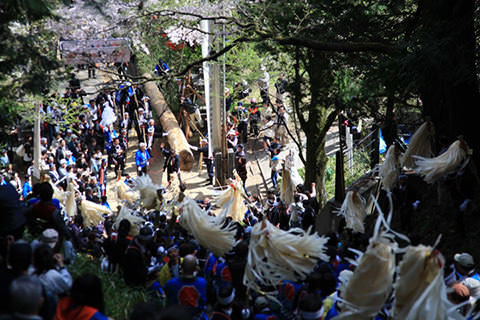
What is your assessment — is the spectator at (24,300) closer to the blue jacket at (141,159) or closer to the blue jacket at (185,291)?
the blue jacket at (185,291)

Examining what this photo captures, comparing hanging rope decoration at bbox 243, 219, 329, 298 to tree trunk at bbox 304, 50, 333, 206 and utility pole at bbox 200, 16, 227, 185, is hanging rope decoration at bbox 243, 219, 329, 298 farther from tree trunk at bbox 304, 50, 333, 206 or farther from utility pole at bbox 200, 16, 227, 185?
utility pole at bbox 200, 16, 227, 185

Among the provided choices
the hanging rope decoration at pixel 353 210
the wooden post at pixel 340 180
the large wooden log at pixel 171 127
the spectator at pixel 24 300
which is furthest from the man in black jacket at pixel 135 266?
the large wooden log at pixel 171 127

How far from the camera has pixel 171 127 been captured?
21672 mm

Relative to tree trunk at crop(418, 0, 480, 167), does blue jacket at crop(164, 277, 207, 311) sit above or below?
below

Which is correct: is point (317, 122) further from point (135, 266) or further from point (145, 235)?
point (135, 266)

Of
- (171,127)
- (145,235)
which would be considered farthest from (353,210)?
(171,127)

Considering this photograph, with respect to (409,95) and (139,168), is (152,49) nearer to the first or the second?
(139,168)

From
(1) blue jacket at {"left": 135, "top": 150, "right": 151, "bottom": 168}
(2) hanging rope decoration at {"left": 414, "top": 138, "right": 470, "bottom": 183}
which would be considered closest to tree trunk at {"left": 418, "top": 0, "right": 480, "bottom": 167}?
(2) hanging rope decoration at {"left": 414, "top": 138, "right": 470, "bottom": 183}

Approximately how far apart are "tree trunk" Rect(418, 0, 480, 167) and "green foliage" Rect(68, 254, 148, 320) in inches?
202

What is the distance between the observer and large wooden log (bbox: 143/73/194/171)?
20.4m

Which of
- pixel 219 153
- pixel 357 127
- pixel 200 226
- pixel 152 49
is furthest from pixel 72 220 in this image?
pixel 152 49

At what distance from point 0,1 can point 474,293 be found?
6407mm

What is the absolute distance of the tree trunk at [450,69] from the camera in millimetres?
7883

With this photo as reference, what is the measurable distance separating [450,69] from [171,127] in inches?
586
